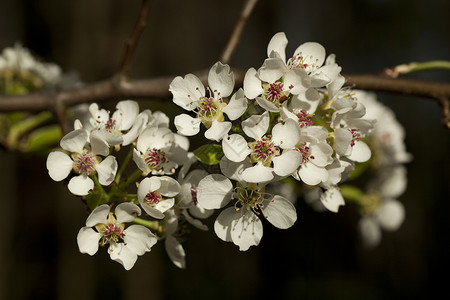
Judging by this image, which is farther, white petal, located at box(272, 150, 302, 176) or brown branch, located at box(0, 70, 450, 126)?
brown branch, located at box(0, 70, 450, 126)

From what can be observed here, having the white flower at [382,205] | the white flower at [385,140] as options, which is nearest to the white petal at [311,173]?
the white flower at [385,140]

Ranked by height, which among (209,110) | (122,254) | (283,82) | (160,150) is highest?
(283,82)

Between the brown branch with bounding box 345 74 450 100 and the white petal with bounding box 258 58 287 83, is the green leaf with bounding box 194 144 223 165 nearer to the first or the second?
the white petal with bounding box 258 58 287 83

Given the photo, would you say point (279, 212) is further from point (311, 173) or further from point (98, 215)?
point (98, 215)

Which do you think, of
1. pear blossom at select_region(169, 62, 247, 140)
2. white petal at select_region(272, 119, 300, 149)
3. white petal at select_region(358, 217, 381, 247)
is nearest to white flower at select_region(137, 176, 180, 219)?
pear blossom at select_region(169, 62, 247, 140)

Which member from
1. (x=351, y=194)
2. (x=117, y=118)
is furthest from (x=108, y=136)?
(x=351, y=194)

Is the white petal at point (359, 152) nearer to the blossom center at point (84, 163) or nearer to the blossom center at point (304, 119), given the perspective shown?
the blossom center at point (304, 119)
